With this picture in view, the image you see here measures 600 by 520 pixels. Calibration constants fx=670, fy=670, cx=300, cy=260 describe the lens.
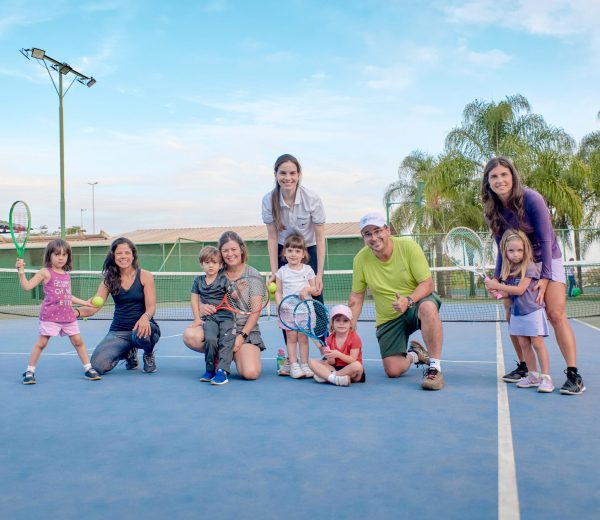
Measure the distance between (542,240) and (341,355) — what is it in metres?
1.52

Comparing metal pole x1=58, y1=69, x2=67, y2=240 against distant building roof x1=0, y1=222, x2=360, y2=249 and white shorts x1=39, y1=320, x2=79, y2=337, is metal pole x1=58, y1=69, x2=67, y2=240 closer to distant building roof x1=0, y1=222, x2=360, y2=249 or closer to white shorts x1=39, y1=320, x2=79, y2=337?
distant building roof x1=0, y1=222, x2=360, y2=249

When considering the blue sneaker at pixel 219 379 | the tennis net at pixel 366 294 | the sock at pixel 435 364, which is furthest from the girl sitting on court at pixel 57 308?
the tennis net at pixel 366 294

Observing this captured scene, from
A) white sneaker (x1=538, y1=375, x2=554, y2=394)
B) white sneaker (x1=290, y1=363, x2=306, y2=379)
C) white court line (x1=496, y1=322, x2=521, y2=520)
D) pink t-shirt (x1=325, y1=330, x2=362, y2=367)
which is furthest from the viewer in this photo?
white sneaker (x1=290, y1=363, x2=306, y2=379)

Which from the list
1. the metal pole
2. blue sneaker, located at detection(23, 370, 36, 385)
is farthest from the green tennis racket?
the metal pole

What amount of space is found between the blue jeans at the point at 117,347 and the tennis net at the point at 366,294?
6.08 m

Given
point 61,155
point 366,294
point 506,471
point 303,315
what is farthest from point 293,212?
point 366,294

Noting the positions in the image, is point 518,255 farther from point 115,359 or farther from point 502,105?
point 502,105

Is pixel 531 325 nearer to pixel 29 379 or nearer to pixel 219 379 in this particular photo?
pixel 219 379

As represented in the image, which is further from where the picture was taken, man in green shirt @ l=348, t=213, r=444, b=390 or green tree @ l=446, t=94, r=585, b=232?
green tree @ l=446, t=94, r=585, b=232

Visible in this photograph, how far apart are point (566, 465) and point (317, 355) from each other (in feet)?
13.2

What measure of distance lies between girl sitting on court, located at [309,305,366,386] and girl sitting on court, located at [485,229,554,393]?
1.02 meters

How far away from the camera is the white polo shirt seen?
17.0ft

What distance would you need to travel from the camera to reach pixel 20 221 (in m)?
7.41

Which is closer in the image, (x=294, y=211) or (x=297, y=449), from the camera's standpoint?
(x=297, y=449)
